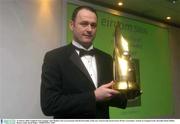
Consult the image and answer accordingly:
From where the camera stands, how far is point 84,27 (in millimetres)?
1075

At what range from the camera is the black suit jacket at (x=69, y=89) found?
39.6 inches

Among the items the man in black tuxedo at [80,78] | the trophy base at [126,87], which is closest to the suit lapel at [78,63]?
the man in black tuxedo at [80,78]

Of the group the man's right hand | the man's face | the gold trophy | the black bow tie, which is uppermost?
the man's face

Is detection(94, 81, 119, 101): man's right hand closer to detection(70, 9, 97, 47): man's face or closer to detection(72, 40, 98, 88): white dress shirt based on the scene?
detection(72, 40, 98, 88): white dress shirt

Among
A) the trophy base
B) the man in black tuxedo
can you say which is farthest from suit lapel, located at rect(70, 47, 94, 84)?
the trophy base

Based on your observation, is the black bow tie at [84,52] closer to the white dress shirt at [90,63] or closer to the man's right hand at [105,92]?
the white dress shirt at [90,63]

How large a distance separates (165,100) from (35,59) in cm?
58

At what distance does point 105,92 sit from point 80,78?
94 millimetres

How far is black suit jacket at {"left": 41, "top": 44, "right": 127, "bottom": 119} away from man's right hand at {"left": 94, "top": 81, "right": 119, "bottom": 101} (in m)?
0.02

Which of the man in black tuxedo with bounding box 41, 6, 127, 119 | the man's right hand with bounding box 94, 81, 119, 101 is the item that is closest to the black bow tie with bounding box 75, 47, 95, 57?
the man in black tuxedo with bounding box 41, 6, 127, 119

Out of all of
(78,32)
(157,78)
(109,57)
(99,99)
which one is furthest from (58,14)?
(157,78)

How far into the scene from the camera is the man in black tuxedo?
1.01m

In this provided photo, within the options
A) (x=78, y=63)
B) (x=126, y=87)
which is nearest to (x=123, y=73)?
(x=126, y=87)

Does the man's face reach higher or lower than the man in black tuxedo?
higher
